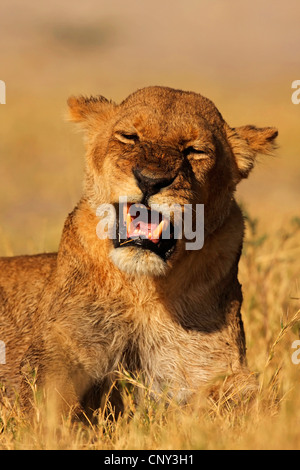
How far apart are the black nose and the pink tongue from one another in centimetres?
20

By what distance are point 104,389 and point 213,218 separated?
1097 mm

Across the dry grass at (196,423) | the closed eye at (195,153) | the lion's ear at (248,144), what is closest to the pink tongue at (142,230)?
the closed eye at (195,153)

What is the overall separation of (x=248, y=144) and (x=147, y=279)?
1.11m

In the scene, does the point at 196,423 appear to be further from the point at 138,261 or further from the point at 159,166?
the point at 159,166

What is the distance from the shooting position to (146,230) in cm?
461

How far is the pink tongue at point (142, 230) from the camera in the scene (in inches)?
181

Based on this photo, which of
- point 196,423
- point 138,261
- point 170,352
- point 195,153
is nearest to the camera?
point 196,423

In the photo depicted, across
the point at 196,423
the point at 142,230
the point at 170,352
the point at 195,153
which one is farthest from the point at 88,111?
the point at 196,423

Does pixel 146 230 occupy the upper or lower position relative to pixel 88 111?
lower

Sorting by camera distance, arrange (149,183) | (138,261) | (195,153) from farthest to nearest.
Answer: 1. (195,153)
2. (138,261)
3. (149,183)

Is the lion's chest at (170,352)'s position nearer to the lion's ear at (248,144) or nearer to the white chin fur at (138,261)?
the white chin fur at (138,261)

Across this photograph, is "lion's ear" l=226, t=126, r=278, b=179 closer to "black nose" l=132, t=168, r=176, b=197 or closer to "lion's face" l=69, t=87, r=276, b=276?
"lion's face" l=69, t=87, r=276, b=276

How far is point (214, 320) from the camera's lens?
16.9 feet
